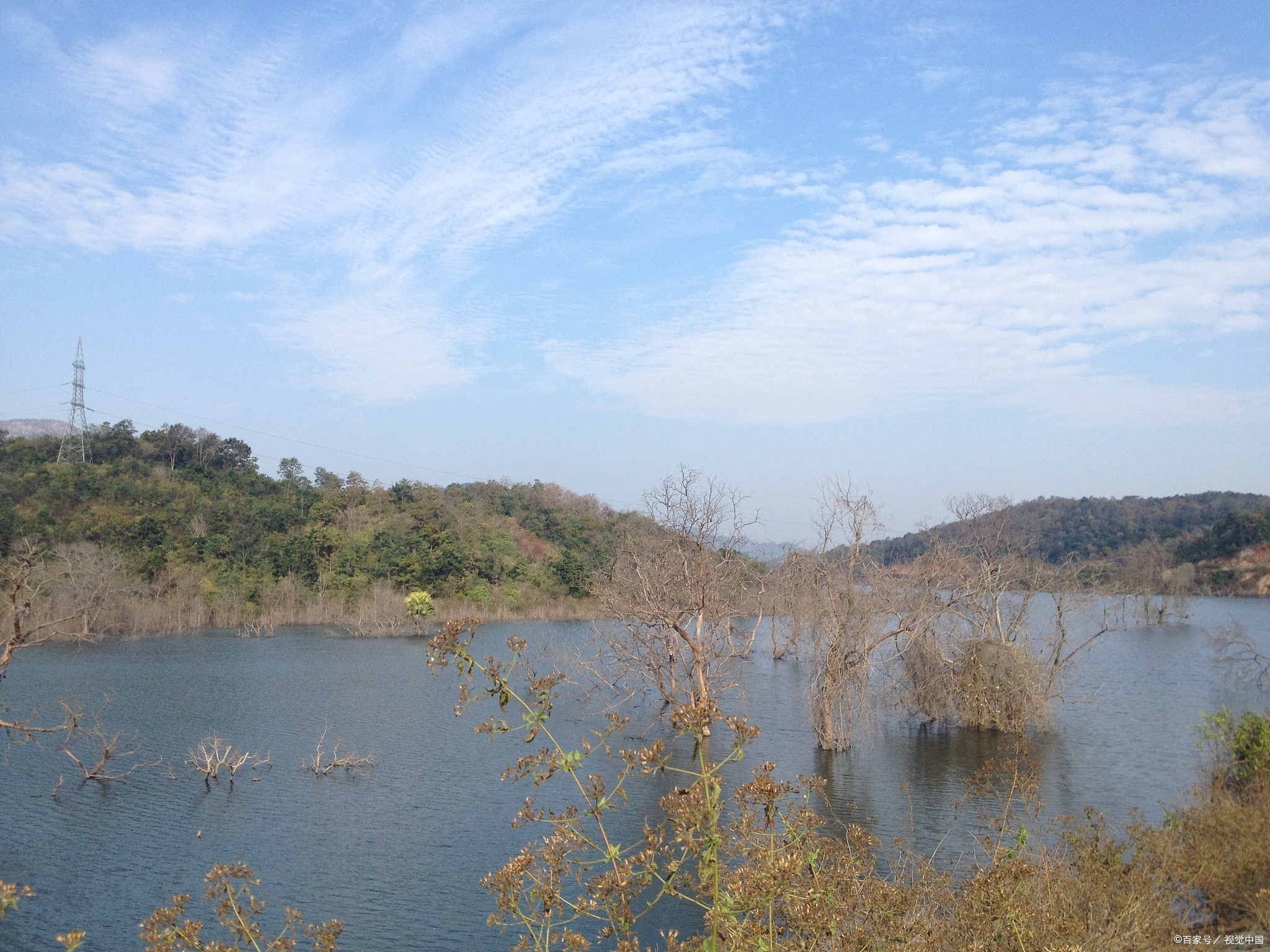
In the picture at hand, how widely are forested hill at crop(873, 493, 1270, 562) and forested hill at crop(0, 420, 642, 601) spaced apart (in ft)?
93.2

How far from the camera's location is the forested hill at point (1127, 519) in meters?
71.9

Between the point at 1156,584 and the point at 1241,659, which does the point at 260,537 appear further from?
the point at 1156,584

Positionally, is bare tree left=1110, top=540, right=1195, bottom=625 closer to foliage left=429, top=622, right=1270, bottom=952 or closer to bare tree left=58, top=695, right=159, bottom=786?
bare tree left=58, top=695, right=159, bottom=786

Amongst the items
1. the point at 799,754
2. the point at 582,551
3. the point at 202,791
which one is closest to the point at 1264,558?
the point at 582,551

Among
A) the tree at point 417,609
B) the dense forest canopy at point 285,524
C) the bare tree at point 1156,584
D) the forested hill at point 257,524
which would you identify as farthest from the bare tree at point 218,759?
the bare tree at point 1156,584

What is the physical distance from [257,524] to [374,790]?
35382 millimetres

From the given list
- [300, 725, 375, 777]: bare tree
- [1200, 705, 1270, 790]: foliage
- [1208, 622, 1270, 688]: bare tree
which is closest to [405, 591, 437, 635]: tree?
[300, 725, 375, 777]: bare tree

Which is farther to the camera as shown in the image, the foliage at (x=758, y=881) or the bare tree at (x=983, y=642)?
the bare tree at (x=983, y=642)

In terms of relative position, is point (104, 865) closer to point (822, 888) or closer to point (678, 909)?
point (678, 909)

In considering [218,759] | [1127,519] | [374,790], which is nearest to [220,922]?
[374,790]

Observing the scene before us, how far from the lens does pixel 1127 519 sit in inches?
3162

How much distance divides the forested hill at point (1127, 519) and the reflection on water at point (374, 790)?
43043 millimetres

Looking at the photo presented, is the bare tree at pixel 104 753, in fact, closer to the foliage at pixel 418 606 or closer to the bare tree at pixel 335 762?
the bare tree at pixel 335 762

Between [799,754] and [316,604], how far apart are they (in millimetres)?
33672
